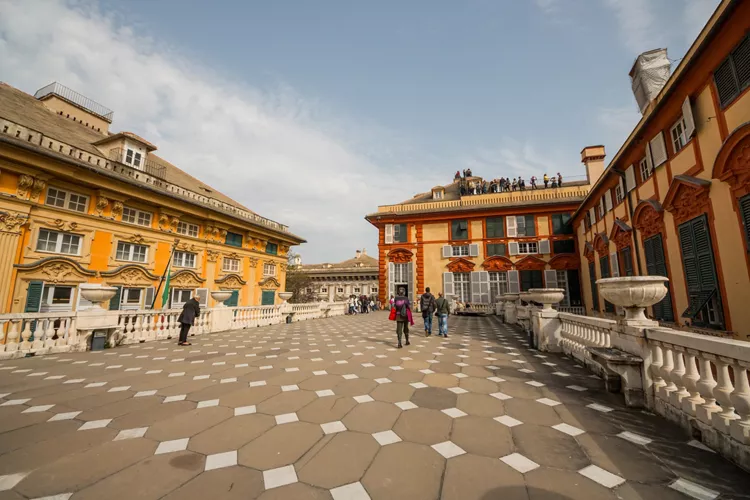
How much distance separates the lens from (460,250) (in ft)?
75.5

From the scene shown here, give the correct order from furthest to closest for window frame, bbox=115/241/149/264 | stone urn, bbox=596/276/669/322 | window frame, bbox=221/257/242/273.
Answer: window frame, bbox=221/257/242/273, window frame, bbox=115/241/149/264, stone urn, bbox=596/276/669/322

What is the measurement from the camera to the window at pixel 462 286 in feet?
73.0

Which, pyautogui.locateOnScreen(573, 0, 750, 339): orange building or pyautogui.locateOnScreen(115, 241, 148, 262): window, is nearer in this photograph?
pyautogui.locateOnScreen(573, 0, 750, 339): orange building

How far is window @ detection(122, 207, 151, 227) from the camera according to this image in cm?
1557

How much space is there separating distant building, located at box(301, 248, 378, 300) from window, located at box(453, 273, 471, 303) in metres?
20.3

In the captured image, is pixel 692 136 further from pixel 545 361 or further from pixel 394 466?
pixel 394 466

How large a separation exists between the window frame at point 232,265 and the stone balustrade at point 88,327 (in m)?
9.54

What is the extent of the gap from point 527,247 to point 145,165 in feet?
87.1

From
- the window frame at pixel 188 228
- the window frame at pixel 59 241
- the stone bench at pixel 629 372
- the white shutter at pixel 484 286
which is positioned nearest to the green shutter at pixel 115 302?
the window frame at pixel 59 241

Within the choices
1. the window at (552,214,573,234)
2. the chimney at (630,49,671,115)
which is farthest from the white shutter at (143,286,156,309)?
the window at (552,214,573,234)

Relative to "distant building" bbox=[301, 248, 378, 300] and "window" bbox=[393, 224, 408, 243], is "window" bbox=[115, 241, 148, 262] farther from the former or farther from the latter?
"distant building" bbox=[301, 248, 378, 300]

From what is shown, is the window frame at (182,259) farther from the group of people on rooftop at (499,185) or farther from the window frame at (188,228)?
the group of people on rooftop at (499,185)

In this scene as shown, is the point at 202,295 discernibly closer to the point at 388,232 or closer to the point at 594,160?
the point at 388,232

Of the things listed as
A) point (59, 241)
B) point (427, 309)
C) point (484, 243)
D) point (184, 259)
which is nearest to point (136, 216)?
point (59, 241)
